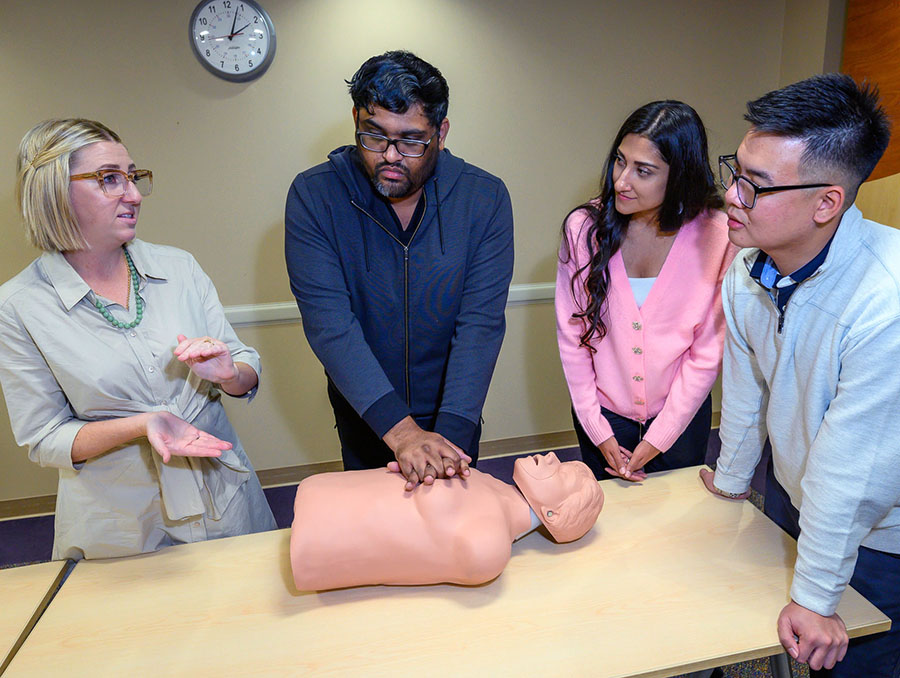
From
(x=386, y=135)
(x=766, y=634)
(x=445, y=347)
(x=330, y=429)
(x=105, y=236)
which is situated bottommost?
(x=330, y=429)

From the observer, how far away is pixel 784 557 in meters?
1.40

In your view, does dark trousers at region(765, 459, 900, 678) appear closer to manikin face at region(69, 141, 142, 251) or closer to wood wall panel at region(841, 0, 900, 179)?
manikin face at region(69, 141, 142, 251)

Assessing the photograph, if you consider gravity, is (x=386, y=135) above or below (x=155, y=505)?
above

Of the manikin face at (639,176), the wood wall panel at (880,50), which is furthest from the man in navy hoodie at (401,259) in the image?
the wood wall panel at (880,50)

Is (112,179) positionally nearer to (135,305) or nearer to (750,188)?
(135,305)

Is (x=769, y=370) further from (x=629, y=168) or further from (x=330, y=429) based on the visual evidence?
(x=330, y=429)

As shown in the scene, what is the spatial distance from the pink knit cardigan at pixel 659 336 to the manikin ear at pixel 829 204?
51 cm

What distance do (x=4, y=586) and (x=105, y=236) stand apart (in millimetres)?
783

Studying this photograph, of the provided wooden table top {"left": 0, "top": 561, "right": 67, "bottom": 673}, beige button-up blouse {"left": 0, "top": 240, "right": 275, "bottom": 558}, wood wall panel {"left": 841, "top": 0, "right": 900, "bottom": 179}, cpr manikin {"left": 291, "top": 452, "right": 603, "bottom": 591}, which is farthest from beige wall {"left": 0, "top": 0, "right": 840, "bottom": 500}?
cpr manikin {"left": 291, "top": 452, "right": 603, "bottom": 591}

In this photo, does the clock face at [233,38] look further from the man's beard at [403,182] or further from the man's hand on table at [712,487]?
the man's hand on table at [712,487]

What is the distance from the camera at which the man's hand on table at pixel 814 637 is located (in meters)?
1.17

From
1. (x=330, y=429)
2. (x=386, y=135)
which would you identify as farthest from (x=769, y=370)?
(x=330, y=429)

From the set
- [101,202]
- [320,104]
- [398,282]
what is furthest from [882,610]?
[320,104]

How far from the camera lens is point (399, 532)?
4.20 ft
